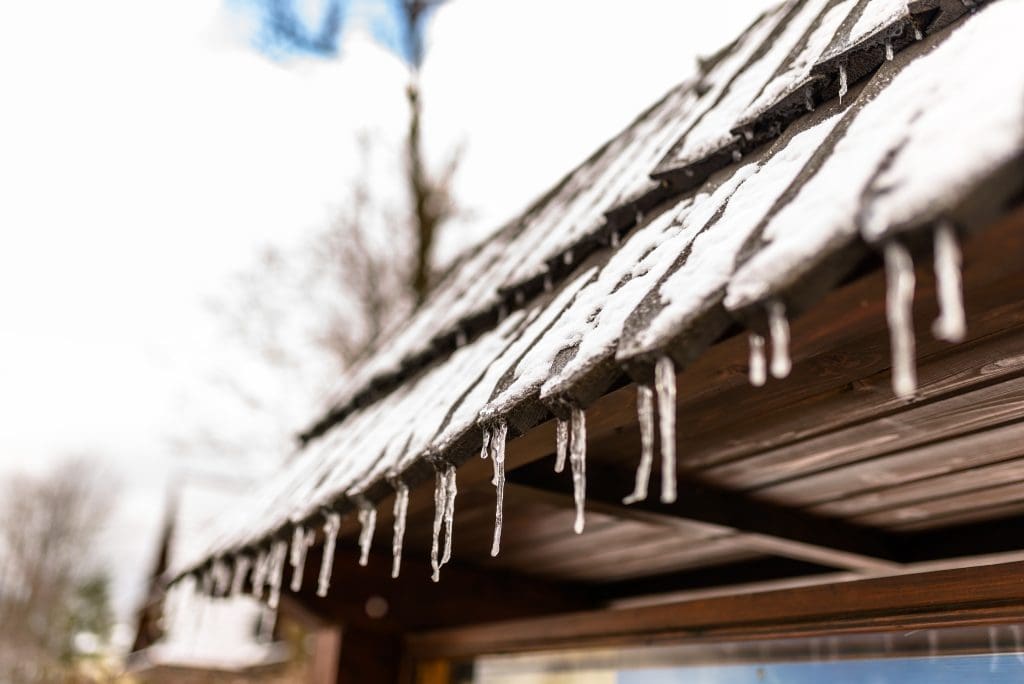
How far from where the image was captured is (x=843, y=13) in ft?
7.17

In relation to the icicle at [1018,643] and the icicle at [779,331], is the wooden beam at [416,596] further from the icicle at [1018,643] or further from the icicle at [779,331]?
the icicle at [779,331]

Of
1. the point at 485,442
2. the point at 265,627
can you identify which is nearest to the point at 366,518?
the point at 485,442

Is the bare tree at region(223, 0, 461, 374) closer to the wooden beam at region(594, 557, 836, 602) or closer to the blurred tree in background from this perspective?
the blurred tree in background

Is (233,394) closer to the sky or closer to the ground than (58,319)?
closer to the ground

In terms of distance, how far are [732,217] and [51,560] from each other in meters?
35.3

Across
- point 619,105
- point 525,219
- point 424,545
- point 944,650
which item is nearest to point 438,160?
point 619,105

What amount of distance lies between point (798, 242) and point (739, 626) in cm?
163

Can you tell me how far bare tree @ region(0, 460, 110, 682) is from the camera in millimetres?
27906

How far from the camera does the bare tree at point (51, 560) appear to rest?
27.9m

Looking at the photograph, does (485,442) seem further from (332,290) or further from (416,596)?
(332,290)

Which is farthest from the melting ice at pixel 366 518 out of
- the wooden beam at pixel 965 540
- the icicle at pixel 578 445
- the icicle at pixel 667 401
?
the wooden beam at pixel 965 540

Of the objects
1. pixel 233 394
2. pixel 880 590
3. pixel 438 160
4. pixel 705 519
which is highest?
pixel 438 160

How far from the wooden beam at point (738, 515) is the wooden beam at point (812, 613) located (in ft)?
0.89

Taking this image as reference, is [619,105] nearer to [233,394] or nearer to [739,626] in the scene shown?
[233,394]
